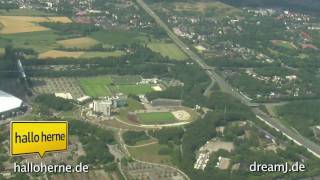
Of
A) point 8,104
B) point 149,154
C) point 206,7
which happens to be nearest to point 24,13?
point 206,7

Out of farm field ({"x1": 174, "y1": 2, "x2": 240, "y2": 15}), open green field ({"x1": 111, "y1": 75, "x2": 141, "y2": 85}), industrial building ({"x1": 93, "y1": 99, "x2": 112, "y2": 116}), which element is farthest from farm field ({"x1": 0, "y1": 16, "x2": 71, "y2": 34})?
industrial building ({"x1": 93, "y1": 99, "x2": 112, "y2": 116})

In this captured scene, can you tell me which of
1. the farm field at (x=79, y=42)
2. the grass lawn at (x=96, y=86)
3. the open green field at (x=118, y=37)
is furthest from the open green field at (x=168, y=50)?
the grass lawn at (x=96, y=86)

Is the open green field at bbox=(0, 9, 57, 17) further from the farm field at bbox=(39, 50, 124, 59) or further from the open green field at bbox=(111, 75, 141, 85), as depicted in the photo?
the open green field at bbox=(111, 75, 141, 85)

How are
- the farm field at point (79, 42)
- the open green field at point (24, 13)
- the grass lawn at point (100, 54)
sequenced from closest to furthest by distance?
1. the grass lawn at point (100, 54)
2. the farm field at point (79, 42)
3. the open green field at point (24, 13)

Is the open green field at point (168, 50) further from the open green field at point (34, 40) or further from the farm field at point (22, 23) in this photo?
the farm field at point (22, 23)

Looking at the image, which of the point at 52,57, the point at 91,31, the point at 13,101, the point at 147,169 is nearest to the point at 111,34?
the point at 91,31

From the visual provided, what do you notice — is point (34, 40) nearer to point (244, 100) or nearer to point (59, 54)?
point (59, 54)
